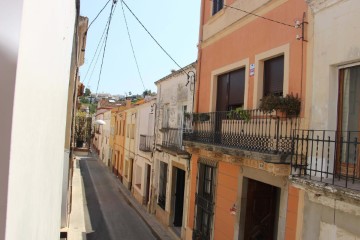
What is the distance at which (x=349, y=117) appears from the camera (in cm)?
562

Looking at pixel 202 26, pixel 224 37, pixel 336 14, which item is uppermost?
pixel 202 26

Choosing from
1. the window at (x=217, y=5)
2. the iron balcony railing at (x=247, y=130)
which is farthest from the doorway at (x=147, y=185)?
the window at (x=217, y=5)

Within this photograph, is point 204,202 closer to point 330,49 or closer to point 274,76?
point 274,76

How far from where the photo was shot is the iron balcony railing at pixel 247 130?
670cm

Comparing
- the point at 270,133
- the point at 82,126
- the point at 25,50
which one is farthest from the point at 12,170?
the point at 82,126

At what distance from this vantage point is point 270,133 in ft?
24.4

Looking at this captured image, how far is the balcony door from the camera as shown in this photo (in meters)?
5.46

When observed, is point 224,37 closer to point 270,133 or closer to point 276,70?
point 276,70

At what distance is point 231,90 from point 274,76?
206 centimetres

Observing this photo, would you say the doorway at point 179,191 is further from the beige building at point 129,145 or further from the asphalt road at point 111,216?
the beige building at point 129,145

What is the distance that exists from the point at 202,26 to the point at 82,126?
6181 mm

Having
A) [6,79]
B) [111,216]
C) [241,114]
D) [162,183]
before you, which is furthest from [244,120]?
[111,216]

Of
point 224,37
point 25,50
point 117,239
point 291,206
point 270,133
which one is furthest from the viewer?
point 117,239

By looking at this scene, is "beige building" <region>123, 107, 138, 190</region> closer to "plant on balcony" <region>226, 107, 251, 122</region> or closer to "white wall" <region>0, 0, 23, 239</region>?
"plant on balcony" <region>226, 107, 251, 122</region>
